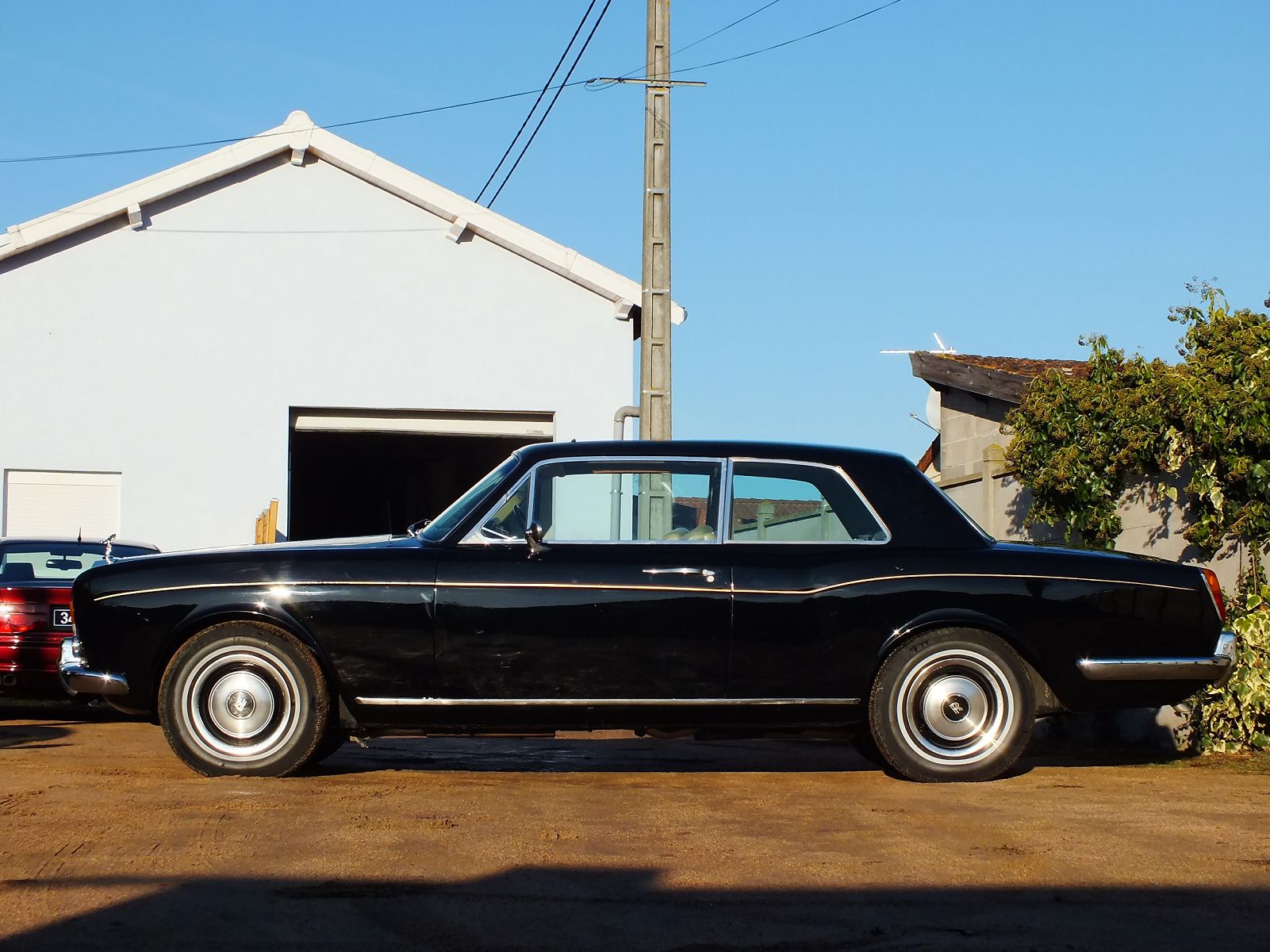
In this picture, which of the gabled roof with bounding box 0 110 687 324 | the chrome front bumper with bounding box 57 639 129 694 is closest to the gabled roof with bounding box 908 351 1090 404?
the gabled roof with bounding box 0 110 687 324

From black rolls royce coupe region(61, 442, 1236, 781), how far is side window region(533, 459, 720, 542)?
2 centimetres

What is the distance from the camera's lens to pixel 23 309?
18.4m

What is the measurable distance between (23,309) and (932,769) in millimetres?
14573

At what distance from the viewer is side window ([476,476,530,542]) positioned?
716 centimetres

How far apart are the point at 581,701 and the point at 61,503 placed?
521 inches

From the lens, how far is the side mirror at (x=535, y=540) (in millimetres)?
7051

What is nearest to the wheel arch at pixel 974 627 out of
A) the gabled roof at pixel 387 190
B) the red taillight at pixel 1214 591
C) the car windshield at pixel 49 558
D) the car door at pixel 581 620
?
the car door at pixel 581 620

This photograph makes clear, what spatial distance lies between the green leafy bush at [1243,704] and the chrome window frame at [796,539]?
2.56 metres

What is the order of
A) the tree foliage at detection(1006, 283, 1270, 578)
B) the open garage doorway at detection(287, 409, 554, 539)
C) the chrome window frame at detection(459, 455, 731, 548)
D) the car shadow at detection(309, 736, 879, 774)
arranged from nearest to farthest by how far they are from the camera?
the chrome window frame at detection(459, 455, 731, 548)
the car shadow at detection(309, 736, 879, 774)
the tree foliage at detection(1006, 283, 1270, 578)
the open garage doorway at detection(287, 409, 554, 539)

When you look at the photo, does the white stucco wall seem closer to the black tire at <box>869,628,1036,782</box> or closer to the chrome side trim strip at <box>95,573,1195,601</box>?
the chrome side trim strip at <box>95,573,1195,601</box>

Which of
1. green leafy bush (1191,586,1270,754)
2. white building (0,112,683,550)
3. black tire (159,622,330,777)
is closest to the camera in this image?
black tire (159,622,330,777)

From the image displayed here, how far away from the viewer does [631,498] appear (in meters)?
7.41

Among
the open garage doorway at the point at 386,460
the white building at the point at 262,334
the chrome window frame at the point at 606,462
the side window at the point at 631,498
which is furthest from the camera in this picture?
the open garage doorway at the point at 386,460

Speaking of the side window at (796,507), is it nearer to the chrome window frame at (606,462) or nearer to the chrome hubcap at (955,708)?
the chrome window frame at (606,462)
